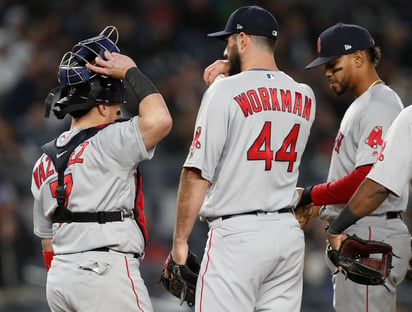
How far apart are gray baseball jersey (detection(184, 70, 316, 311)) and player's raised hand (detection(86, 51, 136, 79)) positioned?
1.38 ft

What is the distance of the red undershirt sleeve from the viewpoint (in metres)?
4.64

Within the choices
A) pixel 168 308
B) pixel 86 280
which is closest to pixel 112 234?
pixel 86 280

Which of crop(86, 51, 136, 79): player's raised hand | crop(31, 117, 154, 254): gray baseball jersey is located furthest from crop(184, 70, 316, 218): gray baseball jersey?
crop(86, 51, 136, 79): player's raised hand

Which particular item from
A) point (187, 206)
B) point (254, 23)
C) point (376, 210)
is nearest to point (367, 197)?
point (376, 210)

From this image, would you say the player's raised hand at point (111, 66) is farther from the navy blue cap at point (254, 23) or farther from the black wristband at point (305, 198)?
the black wristband at point (305, 198)

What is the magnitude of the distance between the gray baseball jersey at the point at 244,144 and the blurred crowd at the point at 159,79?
336 cm

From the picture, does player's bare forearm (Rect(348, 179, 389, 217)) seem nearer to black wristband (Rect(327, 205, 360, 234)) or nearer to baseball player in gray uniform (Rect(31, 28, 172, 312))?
black wristband (Rect(327, 205, 360, 234))

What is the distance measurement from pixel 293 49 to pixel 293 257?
7.05 meters

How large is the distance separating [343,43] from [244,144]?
3.49ft

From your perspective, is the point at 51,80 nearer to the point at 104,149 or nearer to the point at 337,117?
the point at 337,117

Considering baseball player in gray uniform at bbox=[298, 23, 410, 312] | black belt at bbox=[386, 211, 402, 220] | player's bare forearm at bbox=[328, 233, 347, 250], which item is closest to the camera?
player's bare forearm at bbox=[328, 233, 347, 250]

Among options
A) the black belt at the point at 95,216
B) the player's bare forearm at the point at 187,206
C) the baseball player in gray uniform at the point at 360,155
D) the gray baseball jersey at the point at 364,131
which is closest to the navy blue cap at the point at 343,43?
the baseball player in gray uniform at the point at 360,155

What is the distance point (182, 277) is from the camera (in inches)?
163

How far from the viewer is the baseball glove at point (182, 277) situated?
415 cm
